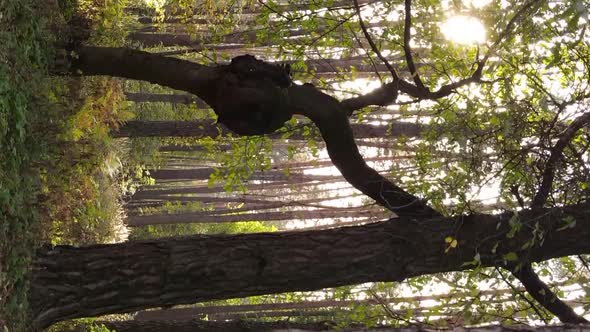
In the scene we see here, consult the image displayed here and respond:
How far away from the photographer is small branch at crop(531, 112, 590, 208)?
5.30 metres

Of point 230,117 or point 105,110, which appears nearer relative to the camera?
point 230,117

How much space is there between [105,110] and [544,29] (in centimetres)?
558

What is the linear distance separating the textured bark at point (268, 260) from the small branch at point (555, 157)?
135mm

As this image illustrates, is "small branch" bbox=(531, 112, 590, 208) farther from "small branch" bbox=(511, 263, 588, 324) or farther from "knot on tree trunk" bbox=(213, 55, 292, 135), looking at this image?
"knot on tree trunk" bbox=(213, 55, 292, 135)

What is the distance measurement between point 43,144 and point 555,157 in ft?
15.5

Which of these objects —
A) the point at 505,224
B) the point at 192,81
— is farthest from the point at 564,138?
the point at 192,81

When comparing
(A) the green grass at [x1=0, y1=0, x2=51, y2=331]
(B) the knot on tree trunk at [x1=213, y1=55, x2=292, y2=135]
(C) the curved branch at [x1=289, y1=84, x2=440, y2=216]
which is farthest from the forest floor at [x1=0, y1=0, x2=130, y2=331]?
(C) the curved branch at [x1=289, y1=84, x2=440, y2=216]

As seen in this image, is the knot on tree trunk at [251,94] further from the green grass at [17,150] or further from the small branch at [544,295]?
the small branch at [544,295]

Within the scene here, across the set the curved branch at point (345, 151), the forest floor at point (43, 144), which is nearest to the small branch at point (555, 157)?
the curved branch at point (345, 151)

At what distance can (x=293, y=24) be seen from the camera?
763 cm

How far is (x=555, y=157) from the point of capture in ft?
18.0

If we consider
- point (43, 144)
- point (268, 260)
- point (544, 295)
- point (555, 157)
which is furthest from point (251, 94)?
point (544, 295)

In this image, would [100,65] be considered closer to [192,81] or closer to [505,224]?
[192,81]

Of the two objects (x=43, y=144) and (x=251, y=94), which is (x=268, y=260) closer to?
(x=251, y=94)
